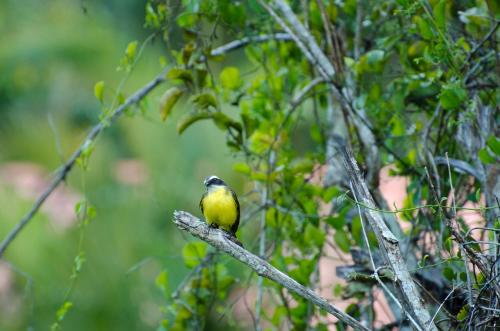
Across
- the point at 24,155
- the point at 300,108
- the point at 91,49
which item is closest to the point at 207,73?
the point at 300,108

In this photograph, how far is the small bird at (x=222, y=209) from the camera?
11.5 ft

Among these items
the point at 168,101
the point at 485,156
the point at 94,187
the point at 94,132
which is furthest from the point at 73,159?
the point at 94,187

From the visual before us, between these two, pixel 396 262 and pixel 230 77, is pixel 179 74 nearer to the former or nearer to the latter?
pixel 230 77

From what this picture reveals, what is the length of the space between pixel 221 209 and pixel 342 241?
1.82 ft

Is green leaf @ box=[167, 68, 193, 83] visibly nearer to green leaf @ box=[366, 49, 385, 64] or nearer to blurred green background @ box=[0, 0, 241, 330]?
blurred green background @ box=[0, 0, 241, 330]

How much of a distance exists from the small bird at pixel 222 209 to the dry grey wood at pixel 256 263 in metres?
1.13

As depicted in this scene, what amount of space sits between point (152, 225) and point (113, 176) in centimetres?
94

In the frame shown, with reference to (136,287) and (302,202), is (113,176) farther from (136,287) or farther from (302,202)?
(302,202)

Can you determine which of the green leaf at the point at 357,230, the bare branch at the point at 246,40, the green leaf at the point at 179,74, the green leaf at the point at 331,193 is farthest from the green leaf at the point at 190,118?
the green leaf at the point at 357,230

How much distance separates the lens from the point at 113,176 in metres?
6.91

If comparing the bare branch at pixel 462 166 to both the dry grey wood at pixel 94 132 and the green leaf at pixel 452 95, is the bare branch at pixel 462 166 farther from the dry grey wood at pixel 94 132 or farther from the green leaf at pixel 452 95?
the dry grey wood at pixel 94 132

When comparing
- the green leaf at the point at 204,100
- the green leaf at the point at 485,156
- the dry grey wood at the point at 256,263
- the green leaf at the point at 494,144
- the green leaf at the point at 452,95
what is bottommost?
the dry grey wood at the point at 256,263

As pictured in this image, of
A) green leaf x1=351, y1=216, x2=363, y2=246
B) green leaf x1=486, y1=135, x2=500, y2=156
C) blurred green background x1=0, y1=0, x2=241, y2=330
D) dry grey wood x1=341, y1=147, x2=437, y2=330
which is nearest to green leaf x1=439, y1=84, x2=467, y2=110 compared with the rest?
green leaf x1=486, y1=135, x2=500, y2=156

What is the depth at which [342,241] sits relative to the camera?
318 cm
